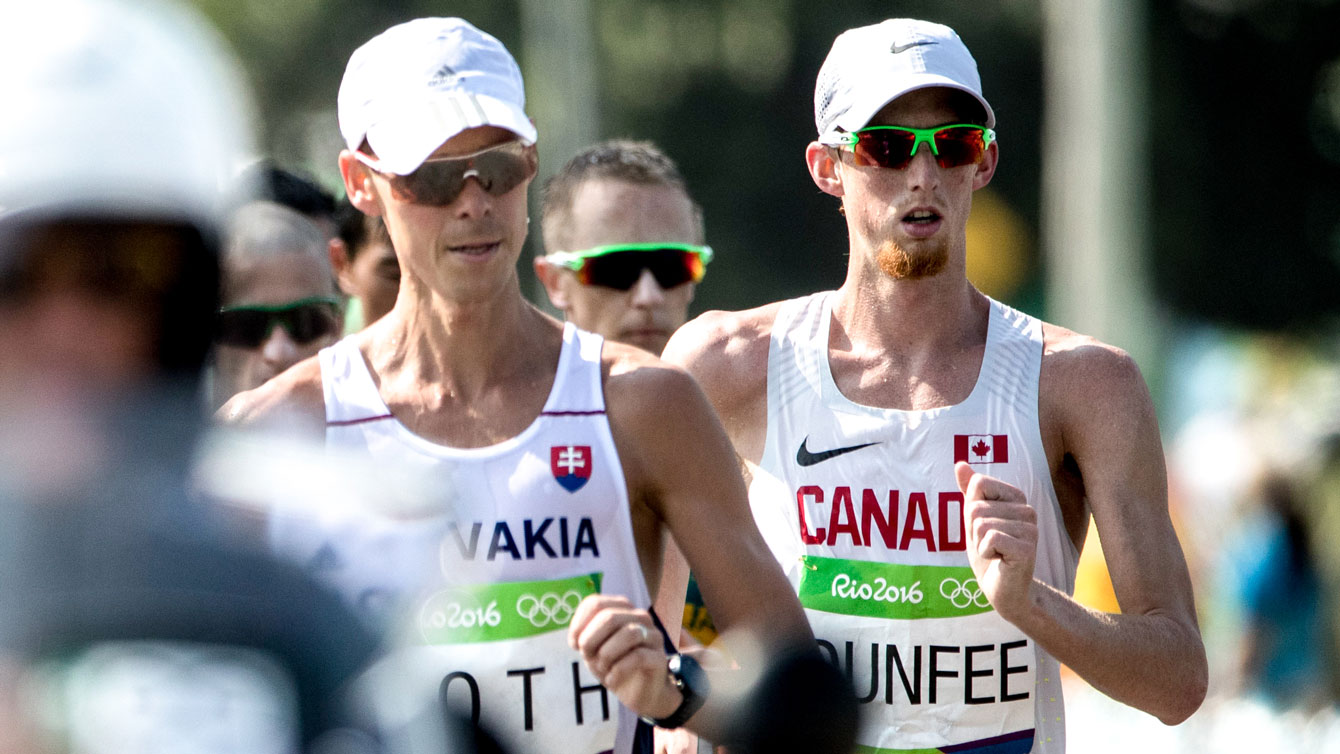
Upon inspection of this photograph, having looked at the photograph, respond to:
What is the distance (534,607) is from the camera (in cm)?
339

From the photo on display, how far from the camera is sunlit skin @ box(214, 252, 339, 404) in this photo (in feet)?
16.8

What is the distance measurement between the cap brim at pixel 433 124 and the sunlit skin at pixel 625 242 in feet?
5.92

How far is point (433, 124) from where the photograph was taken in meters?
3.44

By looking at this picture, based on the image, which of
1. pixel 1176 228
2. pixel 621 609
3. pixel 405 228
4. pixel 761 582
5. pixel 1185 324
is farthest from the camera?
pixel 1176 228

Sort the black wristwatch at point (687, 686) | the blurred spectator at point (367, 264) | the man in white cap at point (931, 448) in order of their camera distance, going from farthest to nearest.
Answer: the blurred spectator at point (367, 264) < the man in white cap at point (931, 448) < the black wristwatch at point (687, 686)

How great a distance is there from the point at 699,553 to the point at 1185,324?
18747mm

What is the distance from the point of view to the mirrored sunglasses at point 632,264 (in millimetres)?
5328

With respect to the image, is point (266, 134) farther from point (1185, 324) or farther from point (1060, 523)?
point (1060, 523)

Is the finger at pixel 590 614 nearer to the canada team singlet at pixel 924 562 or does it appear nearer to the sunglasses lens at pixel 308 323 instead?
the canada team singlet at pixel 924 562

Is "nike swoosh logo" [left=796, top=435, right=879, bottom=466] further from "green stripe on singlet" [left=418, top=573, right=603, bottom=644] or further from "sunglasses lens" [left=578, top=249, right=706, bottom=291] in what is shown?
"sunglasses lens" [left=578, top=249, right=706, bottom=291]

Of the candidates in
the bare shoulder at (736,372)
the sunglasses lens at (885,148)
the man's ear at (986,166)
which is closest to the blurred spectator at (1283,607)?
the man's ear at (986,166)

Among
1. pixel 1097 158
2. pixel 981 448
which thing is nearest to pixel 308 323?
pixel 981 448

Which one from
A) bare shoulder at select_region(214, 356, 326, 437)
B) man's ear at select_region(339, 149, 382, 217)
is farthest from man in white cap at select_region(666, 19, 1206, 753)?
bare shoulder at select_region(214, 356, 326, 437)

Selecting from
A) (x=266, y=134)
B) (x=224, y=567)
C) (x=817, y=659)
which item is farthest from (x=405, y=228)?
(x=266, y=134)
